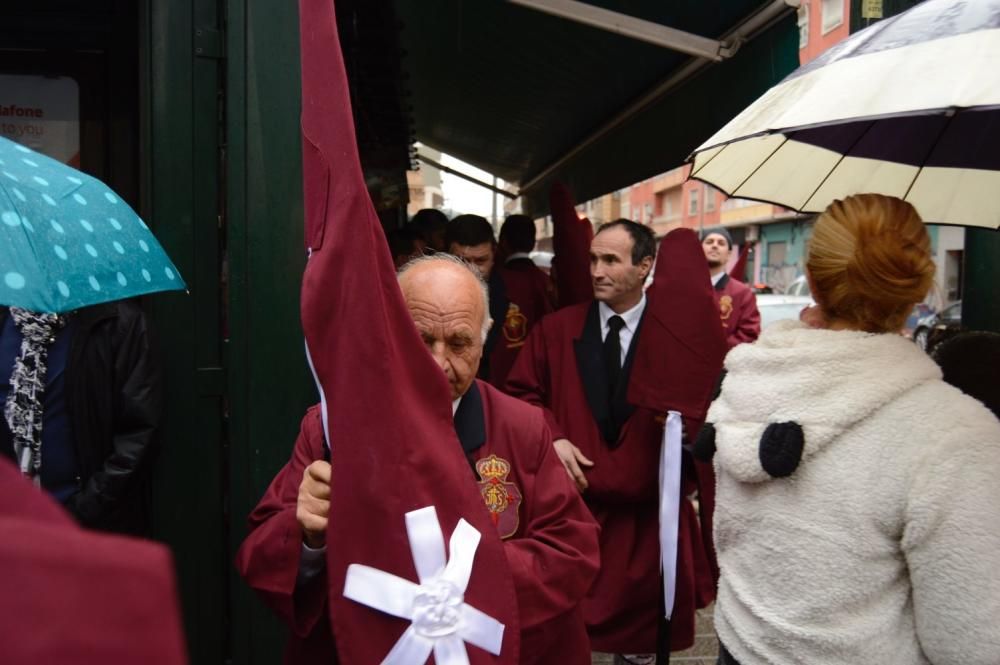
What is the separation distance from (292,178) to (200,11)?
65 cm

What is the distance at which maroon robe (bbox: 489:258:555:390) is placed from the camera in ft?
14.9

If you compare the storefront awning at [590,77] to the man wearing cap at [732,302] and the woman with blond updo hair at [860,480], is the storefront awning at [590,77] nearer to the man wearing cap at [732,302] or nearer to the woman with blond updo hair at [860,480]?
the man wearing cap at [732,302]

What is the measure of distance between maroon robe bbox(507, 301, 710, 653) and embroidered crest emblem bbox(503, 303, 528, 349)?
1.08 meters

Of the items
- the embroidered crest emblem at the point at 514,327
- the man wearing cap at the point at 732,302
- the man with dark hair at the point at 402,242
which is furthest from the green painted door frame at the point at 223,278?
the man wearing cap at the point at 732,302

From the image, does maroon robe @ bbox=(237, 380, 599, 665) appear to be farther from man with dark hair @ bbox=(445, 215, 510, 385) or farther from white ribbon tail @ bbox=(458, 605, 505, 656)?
man with dark hair @ bbox=(445, 215, 510, 385)

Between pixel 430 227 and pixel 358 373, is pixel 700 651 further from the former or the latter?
pixel 430 227

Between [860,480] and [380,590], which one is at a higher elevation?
[860,480]

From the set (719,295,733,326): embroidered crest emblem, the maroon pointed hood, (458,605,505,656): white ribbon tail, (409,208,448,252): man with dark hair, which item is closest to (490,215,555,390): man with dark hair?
(409,208,448,252): man with dark hair

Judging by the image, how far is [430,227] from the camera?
260 inches

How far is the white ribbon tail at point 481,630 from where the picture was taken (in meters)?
1.45

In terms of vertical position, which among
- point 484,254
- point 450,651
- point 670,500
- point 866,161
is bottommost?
point 670,500

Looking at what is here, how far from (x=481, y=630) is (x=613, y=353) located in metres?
2.11


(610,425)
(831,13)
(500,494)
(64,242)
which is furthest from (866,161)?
(831,13)

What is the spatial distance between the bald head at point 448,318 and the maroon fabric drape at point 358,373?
0.51 meters
